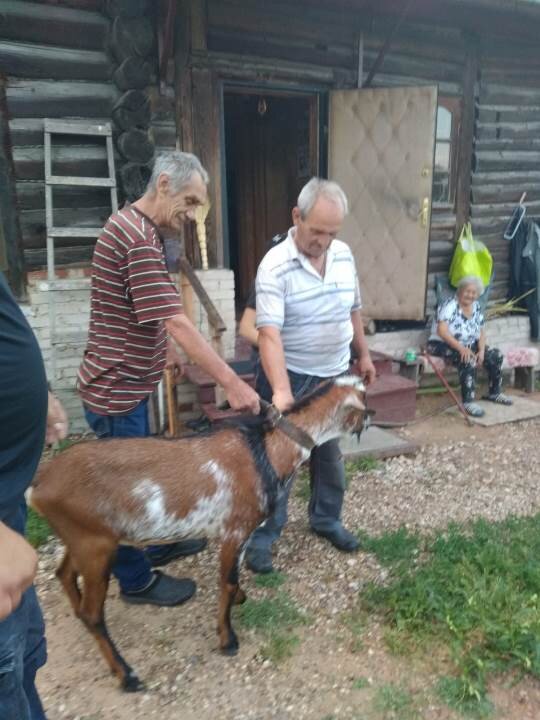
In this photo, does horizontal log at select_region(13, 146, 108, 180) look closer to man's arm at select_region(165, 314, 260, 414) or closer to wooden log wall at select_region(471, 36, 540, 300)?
man's arm at select_region(165, 314, 260, 414)

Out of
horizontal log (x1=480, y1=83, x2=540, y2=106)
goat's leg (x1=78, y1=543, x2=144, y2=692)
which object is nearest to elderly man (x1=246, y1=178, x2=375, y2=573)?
goat's leg (x1=78, y1=543, x2=144, y2=692)

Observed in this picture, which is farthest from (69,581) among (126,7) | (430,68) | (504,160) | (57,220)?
(504,160)

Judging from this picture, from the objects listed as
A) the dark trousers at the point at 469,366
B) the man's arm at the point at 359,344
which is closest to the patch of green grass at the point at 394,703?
the man's arm at the point at 359,344

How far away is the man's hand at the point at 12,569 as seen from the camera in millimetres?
966

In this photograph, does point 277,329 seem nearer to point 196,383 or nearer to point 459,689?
point 459,689

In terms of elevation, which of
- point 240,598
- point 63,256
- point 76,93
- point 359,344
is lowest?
point 240,598

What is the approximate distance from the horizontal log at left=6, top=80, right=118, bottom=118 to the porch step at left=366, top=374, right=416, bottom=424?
3.71 meters

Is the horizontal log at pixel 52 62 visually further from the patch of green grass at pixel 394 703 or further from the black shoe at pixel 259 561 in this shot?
the patch of green grass at pixel 394 703

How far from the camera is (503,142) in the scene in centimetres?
737

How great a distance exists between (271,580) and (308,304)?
1.61 meters

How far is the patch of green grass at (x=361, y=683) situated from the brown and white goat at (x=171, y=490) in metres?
0.58

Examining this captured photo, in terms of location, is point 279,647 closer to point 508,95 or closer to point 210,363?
point 210,363

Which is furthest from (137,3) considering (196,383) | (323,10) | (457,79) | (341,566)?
(341,566)

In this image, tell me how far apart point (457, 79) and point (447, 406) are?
410 cm
